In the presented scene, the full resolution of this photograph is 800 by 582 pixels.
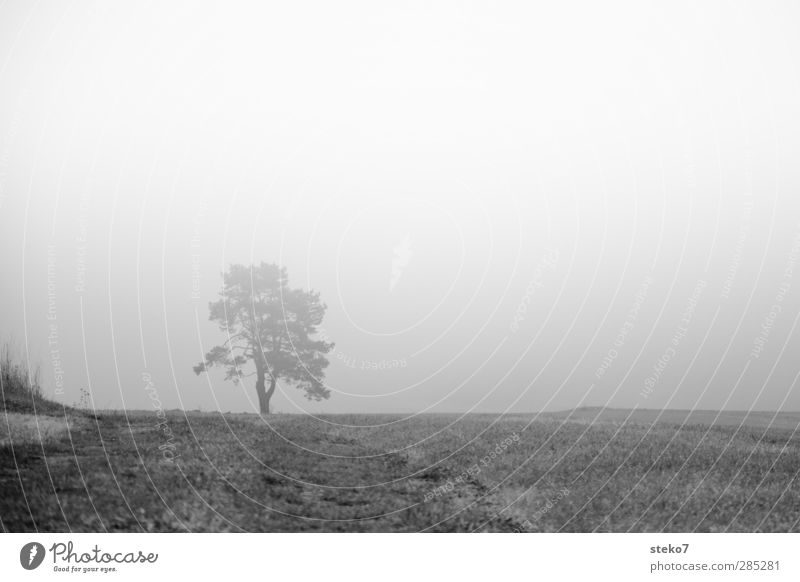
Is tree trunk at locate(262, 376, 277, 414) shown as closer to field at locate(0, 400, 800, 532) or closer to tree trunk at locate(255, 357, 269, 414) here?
tree trunk at locate(255, 357, 269, 414)

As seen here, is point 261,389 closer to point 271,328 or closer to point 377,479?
point 271,328

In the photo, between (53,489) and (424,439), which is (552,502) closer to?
(424,439)

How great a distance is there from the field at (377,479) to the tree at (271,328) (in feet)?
26.8

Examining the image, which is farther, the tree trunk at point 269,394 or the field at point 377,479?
the tree trunk at point 269,394

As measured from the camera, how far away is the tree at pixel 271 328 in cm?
3334

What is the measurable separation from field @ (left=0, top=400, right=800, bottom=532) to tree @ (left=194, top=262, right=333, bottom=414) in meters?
8.17

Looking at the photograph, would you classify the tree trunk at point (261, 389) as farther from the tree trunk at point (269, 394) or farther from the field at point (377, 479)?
the field at point (377, 479)

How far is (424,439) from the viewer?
25766mm

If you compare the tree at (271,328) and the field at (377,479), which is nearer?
the field at (377,479)

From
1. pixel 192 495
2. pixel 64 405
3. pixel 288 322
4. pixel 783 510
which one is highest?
pixel 288 322

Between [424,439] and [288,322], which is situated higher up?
[288,322]

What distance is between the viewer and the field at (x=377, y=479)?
16.9m

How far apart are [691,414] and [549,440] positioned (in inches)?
527
